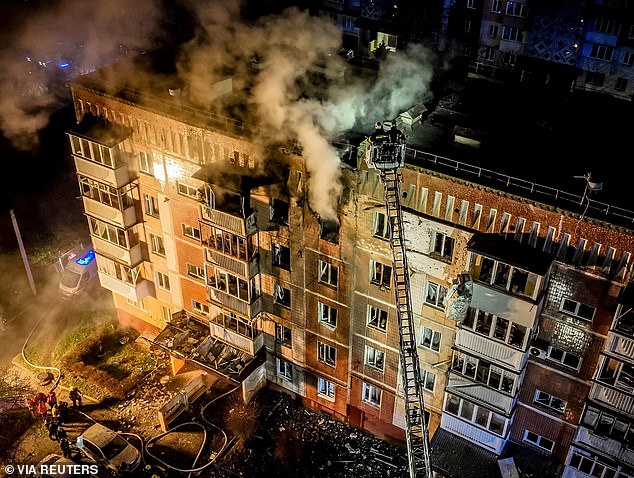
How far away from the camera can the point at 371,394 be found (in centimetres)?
3203

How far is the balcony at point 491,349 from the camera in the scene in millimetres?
25188

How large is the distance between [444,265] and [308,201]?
6.83 metres

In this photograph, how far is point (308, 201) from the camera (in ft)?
91.1

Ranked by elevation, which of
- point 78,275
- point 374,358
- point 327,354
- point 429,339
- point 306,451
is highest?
point 429,339

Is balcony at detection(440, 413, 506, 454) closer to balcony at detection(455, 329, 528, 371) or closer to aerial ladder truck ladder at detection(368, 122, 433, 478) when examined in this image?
aerial ladder truck ladder at detection(368, 122, 433, 478)

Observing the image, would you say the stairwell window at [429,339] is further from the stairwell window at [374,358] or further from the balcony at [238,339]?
the balcony at [238,339]

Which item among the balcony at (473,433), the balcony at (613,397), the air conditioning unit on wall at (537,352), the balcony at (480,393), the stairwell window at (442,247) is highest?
the stairwell window at (442,247)

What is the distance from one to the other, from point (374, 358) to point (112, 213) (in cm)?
1643

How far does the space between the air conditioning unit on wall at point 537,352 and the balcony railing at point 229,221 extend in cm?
1395

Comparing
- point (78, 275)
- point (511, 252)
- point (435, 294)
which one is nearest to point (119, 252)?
point (78, 275)

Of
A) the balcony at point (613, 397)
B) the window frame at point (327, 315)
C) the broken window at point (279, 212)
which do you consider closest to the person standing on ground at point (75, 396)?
the window frame at point (327, 315)

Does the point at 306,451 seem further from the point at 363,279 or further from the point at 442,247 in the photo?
the point at 442,247

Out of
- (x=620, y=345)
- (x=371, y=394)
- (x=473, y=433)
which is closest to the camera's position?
(x=620, y=345)

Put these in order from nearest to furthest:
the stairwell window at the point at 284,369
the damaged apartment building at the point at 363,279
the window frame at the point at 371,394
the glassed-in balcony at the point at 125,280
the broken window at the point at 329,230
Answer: the damaged apartment building at the point at 363,279
the broken window at the point at 329,230
the window frame at the point at 371,394
the stairwell window at the point at 284,369
the glassed-in balcony at the point at 125,280
